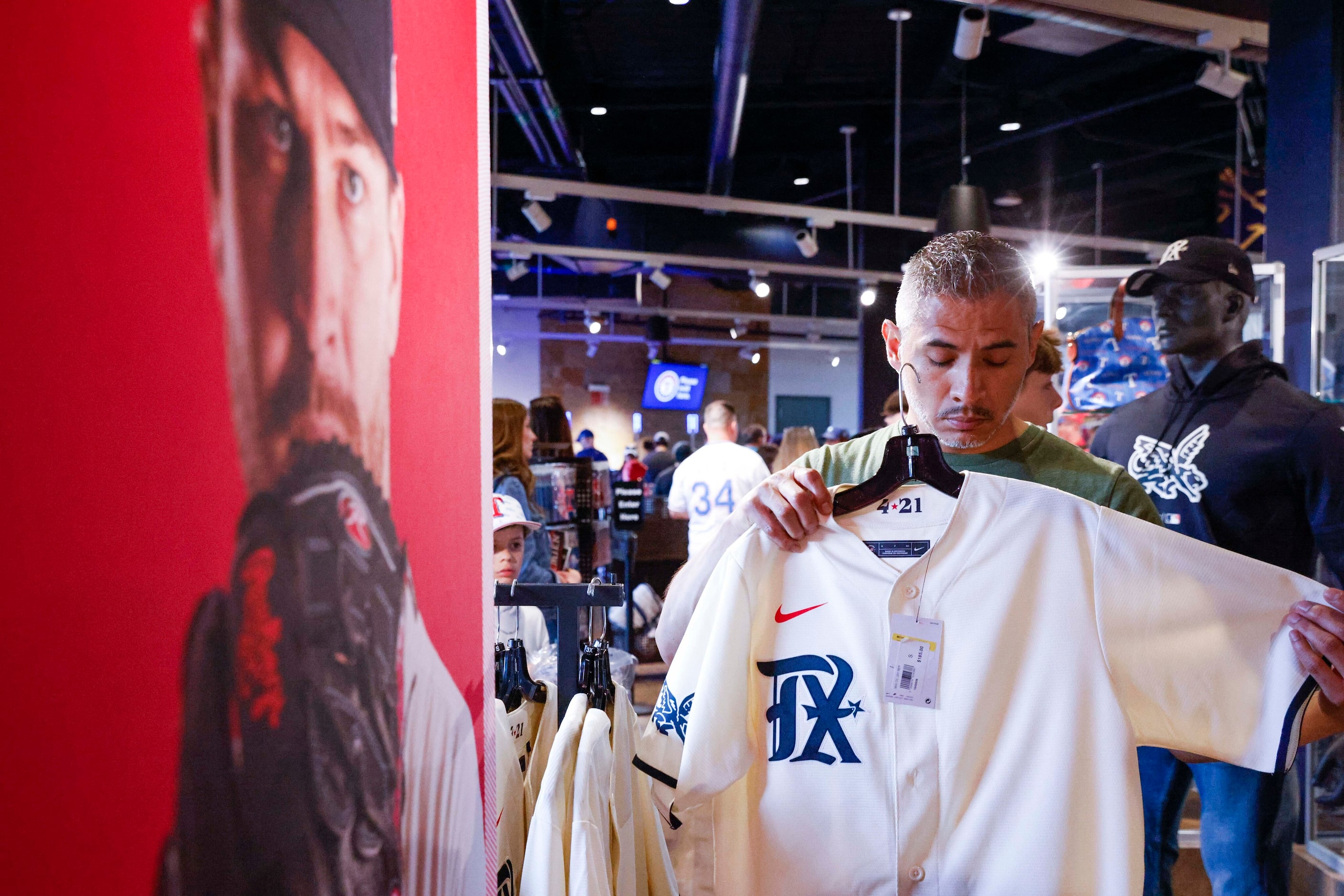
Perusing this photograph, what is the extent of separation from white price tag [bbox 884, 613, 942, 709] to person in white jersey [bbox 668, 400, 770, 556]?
136 inches

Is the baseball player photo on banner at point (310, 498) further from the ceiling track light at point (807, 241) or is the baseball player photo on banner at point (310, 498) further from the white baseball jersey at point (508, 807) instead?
the ceiling track light at point (807, 241)

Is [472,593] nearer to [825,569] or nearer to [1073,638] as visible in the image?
[825,569]

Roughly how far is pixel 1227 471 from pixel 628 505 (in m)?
4.37

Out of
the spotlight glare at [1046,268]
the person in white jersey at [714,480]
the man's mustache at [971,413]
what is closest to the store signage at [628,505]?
the person in white jersey at [714,480]

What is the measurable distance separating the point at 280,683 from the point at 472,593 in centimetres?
51

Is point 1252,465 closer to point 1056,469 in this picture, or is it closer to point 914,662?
point 1056,469

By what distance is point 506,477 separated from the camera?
10.8ft

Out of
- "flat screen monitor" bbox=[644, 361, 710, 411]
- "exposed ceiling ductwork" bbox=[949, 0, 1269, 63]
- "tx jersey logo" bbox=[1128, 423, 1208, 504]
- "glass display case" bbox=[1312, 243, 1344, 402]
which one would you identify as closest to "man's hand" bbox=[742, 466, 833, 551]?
"tx jersey logo" bbox=[1128, 423, 1208, 504]

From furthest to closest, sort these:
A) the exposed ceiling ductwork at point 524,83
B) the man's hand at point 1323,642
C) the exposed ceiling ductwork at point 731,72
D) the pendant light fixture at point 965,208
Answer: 1. the pendant light fixture at point 965,208
2. the exposed ceiling ductwork at point 524,83
3. the exposed ceiling ductwork at point 731,72
4. the man's hand at point 1323,642

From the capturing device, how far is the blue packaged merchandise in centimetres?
353

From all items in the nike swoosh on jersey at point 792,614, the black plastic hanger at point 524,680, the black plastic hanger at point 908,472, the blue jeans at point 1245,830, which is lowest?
the blue jeans at point 1245,830

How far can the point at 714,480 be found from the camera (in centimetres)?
493

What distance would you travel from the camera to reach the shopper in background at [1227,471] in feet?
6.69

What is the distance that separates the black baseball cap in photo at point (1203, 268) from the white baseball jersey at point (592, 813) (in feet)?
6.46
